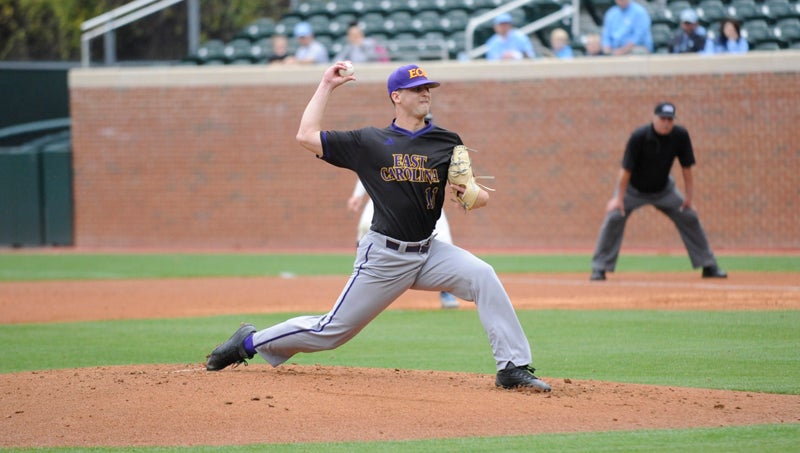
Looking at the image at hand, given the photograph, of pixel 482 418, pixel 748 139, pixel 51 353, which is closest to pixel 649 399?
pixel 482 418

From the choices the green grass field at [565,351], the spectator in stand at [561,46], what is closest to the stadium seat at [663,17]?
the spectator in stand at [561,46]

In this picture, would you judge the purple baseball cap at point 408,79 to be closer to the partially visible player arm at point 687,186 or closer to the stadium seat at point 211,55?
the partially visible player arm at point 687,186

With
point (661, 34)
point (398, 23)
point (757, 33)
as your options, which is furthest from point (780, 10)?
point (398, 23)

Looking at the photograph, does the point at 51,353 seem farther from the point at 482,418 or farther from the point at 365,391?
the point at 482,418

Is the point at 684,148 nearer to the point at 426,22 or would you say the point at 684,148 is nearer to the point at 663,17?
the point at 663,17

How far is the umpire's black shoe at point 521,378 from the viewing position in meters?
6.61

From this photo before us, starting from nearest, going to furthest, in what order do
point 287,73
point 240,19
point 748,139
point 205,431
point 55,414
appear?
point 205,431, point 55,414, point 748,139, point 287,73, point 240,19

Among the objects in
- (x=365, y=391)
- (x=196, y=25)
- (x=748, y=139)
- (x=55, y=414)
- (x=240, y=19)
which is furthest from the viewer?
(x=240, y=19)

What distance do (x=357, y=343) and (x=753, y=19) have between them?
14.1 m

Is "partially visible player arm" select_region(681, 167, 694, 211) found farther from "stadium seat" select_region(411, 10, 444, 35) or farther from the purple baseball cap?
"stadium seat" select_region(411, 10, 444, 35)

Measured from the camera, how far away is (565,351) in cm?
889

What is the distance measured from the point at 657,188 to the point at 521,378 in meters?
7.85

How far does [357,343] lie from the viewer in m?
9.77

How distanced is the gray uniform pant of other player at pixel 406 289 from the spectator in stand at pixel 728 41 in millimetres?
14027
